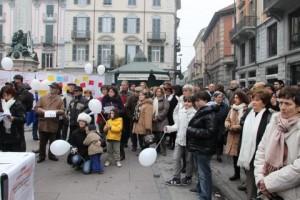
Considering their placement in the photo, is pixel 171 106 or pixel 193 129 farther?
pixel 171 106

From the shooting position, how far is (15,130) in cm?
714

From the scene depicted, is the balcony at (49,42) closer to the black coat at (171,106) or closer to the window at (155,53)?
the window at (155,53)

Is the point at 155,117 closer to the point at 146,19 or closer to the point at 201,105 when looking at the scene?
the point at 201,105

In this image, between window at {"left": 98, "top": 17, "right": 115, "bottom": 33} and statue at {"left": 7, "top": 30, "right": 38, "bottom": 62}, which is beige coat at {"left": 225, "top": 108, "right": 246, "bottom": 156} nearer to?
statue at {"left": 7, "top": 30, "right": 38, "bottom": 62}

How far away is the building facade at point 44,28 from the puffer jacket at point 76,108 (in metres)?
49.4

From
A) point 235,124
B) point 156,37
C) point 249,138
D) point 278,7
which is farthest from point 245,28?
point 249,138

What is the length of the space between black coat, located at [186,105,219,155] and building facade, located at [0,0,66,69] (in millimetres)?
53480

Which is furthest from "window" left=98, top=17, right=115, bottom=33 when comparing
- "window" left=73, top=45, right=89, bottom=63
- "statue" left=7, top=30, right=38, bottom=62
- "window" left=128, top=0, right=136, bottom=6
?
"statue" left=7, top=30, right=38, bottom=62

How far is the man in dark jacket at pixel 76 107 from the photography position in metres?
9.25

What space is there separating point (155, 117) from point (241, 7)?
88.4ft

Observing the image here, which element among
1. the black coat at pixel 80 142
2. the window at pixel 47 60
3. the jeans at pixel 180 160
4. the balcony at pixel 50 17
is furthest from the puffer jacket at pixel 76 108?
the balcony at pixel 50 17

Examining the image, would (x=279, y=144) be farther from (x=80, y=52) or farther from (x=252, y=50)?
(x=80, y=52)

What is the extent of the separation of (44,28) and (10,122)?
180 ft

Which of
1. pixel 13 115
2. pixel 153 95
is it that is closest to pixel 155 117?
pixel 153 95
